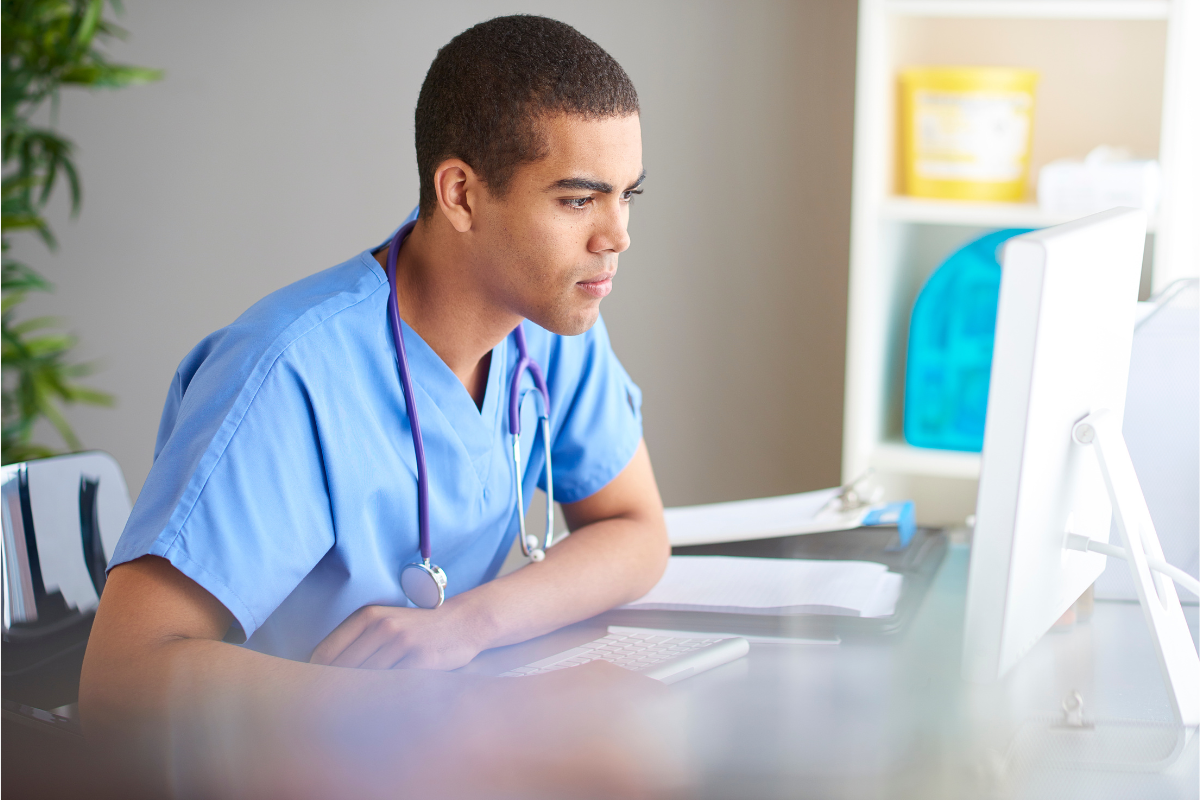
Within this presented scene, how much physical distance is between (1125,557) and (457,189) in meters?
0.57

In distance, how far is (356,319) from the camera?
82cm

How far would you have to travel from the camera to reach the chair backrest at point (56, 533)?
95cm

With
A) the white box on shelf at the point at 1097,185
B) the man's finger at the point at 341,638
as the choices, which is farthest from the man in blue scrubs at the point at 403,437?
the white box on shelf at the point at 1097,185

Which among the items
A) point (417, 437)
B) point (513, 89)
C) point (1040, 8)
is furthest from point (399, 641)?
point (1040, 8)

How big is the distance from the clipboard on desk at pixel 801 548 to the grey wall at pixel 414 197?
35.3 inches

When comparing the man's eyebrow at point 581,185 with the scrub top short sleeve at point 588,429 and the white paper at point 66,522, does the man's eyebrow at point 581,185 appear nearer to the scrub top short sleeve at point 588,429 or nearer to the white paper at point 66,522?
the scrub top short sleeve at point 588,429

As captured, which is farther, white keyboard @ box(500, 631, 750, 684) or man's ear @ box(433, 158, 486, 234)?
man's ear @ box(433, 158, 486, 234)

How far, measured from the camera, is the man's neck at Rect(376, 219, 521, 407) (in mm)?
871

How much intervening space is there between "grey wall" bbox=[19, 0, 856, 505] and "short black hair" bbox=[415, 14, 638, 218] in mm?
1145

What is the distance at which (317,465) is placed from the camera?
30.2 inches

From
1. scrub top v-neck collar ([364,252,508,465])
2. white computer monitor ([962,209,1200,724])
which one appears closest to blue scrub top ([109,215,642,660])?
scrub top v-neck collar ([364,252,508,465])

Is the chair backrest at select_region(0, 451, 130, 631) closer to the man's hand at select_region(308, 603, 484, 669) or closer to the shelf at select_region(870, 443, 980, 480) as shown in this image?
the man's hand at select_region(308, 603, 484, 669)

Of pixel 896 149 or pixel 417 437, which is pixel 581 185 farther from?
pixel 896 149

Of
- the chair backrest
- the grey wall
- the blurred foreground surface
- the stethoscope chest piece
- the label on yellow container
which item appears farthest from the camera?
the grey wall
